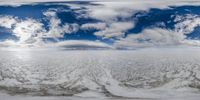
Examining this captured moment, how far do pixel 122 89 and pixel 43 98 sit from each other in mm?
526

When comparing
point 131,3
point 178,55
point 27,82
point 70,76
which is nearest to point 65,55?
point 70,76

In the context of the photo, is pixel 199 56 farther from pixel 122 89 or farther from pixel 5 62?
pixel 5 62

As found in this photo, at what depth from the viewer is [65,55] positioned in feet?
6.78

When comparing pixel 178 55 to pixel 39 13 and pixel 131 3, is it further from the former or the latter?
pixel 39 13

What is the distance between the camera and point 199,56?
2.02 metres

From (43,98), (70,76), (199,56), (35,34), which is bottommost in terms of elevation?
(43,98)

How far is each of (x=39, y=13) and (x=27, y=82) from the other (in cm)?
47

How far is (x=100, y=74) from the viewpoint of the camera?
2.06 meters

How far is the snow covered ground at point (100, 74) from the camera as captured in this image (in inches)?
79.4

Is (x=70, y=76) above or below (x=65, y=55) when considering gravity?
below

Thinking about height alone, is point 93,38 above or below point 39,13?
below

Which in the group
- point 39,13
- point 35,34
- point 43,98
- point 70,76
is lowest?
point 43,98

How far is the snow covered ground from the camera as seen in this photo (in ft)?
6.62

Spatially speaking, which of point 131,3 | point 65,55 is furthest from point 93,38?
point 131,3
